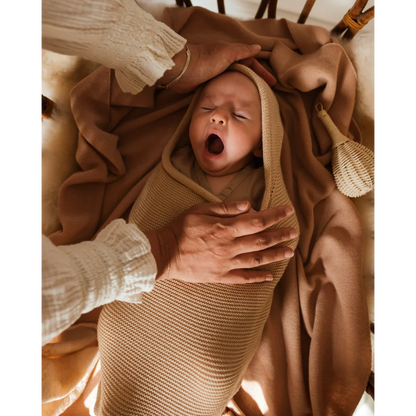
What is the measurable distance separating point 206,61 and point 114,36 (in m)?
0.32

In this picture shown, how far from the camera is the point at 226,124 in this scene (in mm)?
995

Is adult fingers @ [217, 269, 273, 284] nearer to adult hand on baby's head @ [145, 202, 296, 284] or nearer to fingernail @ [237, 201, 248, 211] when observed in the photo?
adult hand on baby's head @ [145, 202, 296, 284]

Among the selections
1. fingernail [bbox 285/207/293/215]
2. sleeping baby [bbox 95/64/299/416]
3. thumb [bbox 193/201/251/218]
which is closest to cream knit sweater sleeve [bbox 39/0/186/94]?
sleeping baby [bbox 95/64/299/416]

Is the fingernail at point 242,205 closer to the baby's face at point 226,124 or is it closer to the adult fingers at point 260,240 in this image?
the adult fingers at point 260,240

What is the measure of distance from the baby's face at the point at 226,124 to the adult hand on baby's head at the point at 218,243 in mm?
197

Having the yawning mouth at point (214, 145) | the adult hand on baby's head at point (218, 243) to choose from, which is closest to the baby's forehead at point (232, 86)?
the yawning mouth at point (214, 145)

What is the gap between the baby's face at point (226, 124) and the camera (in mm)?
1005

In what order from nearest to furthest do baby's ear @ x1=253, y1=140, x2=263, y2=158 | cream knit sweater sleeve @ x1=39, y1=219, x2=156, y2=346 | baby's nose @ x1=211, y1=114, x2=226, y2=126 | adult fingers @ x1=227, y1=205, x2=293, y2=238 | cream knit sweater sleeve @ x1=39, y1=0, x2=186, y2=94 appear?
cream knit sweater sleeve @ x1=39, y1=219, x2=156, y2=346 < cream knit sweater sleeve @ x1=39, y1=0, x2=186, y2=94 < adult fingers @ x1=227, y1=205, x2=293, y2=238 < baby's nose @ x1=211, y1=114, x2=226, y2=126 < baby's ear @ x1=253, y1=140, x2=263, y2=158

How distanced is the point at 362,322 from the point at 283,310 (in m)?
0.24

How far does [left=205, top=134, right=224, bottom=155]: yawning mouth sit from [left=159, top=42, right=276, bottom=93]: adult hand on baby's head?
0.19 meters

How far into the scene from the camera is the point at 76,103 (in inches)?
42.5

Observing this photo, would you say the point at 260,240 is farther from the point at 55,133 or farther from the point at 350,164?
the point at 55,133

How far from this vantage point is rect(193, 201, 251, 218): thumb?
2.88ft
